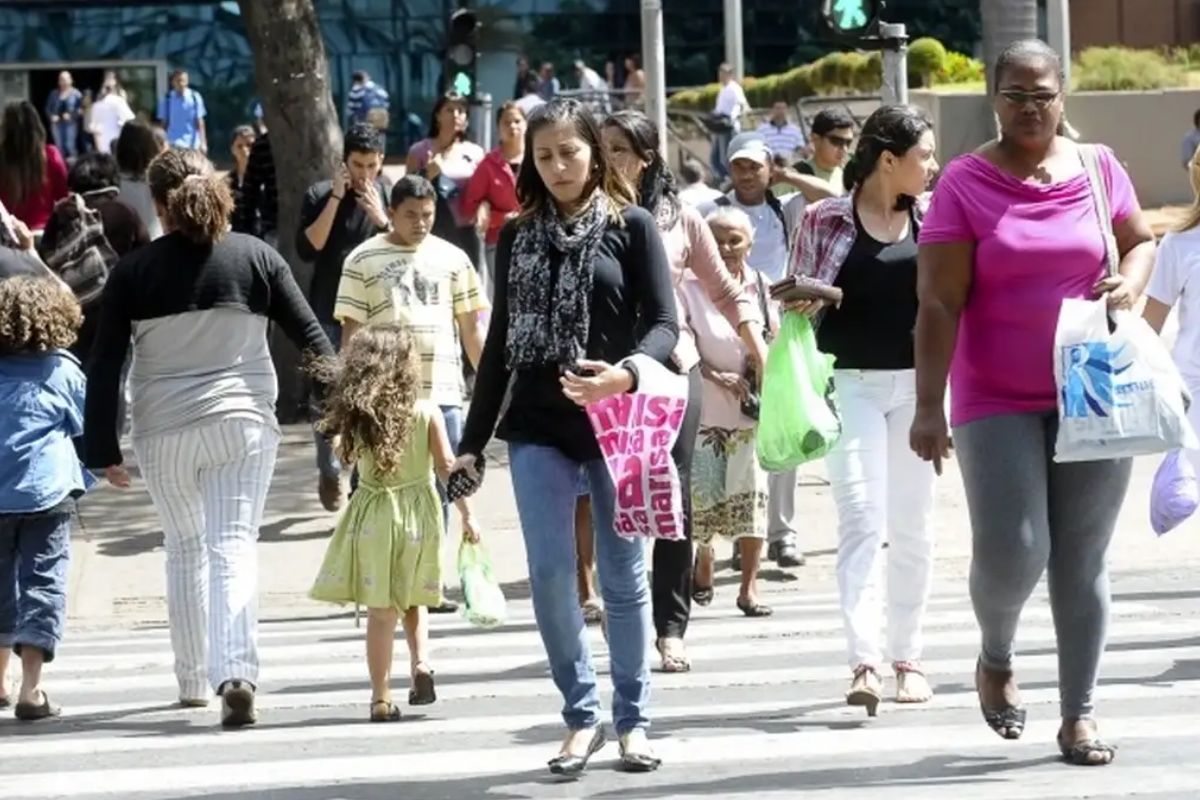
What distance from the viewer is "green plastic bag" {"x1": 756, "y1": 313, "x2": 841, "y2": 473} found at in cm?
859

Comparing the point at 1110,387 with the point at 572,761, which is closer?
the point at 1110,387

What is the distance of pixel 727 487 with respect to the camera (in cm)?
1127

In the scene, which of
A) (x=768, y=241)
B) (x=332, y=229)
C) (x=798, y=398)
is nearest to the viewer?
(x=798, y=398)

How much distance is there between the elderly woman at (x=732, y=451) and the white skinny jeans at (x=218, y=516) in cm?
237

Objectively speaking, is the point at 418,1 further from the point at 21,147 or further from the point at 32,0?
the point at 21,147

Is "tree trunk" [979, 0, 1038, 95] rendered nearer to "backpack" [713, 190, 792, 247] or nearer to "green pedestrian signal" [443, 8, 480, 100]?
"backpack" [713, 190, 792, 247]

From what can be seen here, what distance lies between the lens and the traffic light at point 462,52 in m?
22.3

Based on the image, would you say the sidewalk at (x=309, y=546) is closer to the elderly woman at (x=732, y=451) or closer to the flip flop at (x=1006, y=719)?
the elderly woman at (x=732, y=451)

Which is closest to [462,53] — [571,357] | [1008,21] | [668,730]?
[1008,21]

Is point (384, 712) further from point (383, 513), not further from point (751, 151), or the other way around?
point (751, 151)

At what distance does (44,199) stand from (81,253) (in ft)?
7.43

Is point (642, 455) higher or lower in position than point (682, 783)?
higher

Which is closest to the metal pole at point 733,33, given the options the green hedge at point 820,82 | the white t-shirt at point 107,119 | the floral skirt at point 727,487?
the green hedge at point 820,82

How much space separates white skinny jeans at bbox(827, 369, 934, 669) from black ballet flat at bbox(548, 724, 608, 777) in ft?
4.07
